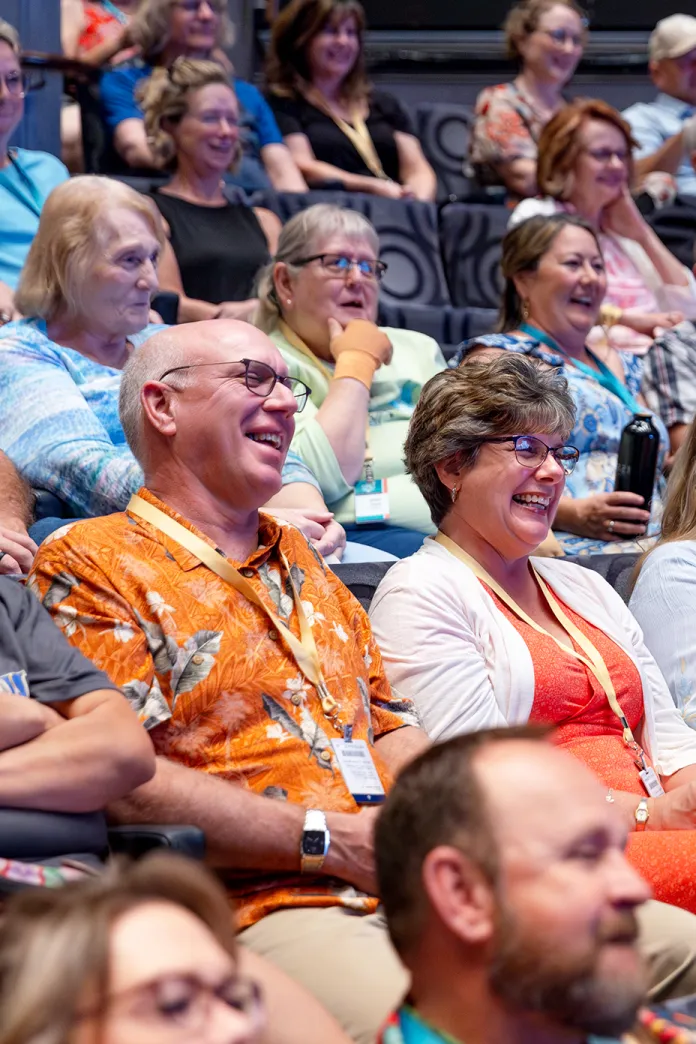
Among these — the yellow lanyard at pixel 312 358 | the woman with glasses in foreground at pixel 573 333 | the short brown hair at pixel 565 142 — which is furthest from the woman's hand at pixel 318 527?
the short brown hair at pixel 565 142

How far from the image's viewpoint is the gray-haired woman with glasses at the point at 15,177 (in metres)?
3.48

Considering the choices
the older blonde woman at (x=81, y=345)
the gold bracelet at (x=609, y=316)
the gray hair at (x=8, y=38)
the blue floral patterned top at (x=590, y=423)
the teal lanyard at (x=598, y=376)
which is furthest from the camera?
the gold bracelet at (x=609, y=316)

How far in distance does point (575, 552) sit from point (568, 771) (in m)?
1.85

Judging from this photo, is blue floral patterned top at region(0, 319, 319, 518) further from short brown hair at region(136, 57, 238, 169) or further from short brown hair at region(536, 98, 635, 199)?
short brown hair at region(536, 98, 635, 199)

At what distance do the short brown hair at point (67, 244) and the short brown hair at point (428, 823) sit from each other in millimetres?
1764

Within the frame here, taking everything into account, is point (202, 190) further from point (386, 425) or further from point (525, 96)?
point (525, 96)

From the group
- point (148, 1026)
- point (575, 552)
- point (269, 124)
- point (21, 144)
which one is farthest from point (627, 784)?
point (269, 124)

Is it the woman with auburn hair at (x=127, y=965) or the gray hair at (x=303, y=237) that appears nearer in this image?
the woman with auburn hair at (x=127, y=965)

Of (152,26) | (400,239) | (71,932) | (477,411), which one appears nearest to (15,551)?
(477,411)

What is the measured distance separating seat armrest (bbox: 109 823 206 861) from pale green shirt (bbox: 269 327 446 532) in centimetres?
138

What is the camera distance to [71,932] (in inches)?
33.5

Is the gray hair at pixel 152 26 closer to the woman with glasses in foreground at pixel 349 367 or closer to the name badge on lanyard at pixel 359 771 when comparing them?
the woman with glasses in foreground at pixel 349 367

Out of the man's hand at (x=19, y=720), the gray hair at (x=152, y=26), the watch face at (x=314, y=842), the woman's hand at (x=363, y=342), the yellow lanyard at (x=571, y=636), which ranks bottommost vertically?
the yellow lanyard at (x=571, y=636)

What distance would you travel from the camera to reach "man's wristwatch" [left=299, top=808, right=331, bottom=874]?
159 cm
